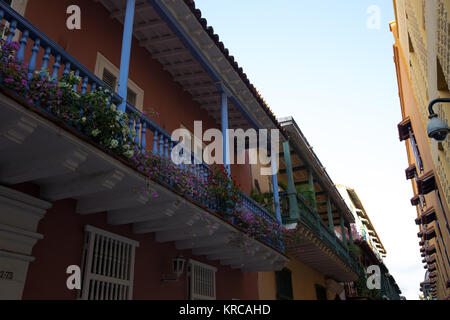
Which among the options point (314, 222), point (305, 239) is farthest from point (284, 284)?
point (314, 222)

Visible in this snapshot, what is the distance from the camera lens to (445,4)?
4770mm

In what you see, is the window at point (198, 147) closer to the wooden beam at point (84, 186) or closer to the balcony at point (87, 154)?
the balcony at point (87, 154)

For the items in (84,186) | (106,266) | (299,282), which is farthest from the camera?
(299,282)

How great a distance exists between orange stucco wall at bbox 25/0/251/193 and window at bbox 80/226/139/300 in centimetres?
321

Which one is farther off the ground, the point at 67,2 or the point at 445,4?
the point at 67,2

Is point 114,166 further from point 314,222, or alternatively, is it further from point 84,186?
point 314,222

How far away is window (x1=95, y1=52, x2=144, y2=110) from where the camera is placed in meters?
7.43

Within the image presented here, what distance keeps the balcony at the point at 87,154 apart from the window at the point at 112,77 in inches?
63.2

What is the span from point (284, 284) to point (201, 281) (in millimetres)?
5239

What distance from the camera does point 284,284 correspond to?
1287 cm
